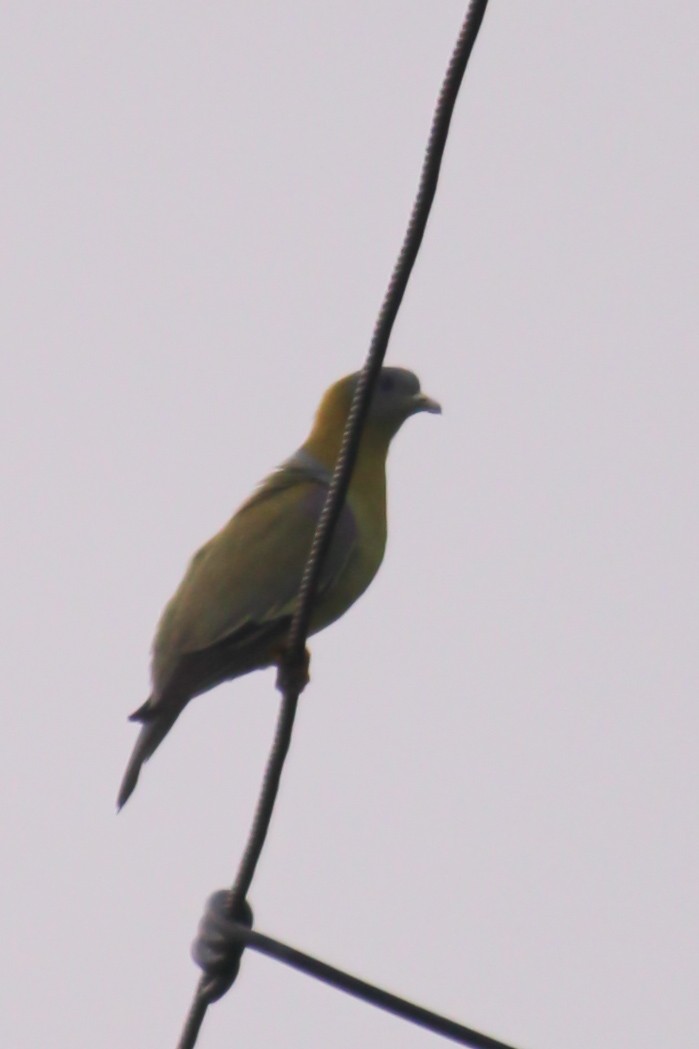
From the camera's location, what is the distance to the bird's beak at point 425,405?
6.57m

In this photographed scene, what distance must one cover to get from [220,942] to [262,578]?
7.43ft

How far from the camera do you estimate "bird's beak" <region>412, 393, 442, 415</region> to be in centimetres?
657

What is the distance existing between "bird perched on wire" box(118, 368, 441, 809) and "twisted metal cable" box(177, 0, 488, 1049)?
1.71 metres

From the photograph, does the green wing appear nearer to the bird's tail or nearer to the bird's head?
the bird's tail

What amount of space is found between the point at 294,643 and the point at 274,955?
63 cm

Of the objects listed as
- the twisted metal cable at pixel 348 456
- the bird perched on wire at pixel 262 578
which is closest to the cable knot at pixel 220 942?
the twisted metal cable at pixel 348 456

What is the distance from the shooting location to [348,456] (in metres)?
3.21

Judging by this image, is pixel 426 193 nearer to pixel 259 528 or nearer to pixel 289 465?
pixel 259 528

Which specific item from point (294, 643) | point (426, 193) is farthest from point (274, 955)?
point (426, 193)

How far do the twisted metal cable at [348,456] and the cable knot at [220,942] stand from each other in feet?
0.06

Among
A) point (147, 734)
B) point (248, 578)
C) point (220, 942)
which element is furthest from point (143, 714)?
point (220, 942)

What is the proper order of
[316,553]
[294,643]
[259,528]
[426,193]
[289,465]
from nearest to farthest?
1. [426,193]
2. [316,553]
3. [294,643]
4. [259,528]
5. [289,465]

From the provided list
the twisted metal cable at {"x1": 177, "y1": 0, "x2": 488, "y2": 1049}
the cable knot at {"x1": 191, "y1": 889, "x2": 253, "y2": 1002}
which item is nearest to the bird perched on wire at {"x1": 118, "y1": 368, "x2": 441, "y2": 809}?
the cable knot at {"x1": 191, "y1": 889, "x2": 253, "y2": 1002}

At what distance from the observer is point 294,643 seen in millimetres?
3564
